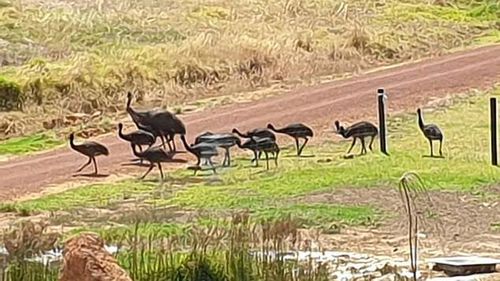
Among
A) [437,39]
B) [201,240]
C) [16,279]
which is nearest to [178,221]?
[201,240]

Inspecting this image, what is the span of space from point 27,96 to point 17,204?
8432 millimetres

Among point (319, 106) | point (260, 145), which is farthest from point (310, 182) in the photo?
point (319, 106)

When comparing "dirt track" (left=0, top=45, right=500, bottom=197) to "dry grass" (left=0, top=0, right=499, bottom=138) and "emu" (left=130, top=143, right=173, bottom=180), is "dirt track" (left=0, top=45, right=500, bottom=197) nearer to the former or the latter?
"emu" (left=130, top=143, right=173, bottom=180)

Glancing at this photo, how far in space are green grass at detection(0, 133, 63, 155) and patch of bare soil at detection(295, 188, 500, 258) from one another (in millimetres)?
6641

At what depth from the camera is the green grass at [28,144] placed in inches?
789

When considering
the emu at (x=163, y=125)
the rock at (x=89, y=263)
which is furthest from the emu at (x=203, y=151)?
the rock at (x=89, y=263)

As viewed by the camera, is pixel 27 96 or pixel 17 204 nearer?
pixel 17 204

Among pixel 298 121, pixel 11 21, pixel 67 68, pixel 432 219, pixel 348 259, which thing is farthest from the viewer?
pixel 11 21

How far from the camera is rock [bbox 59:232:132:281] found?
5.63 metres

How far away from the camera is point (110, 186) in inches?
648

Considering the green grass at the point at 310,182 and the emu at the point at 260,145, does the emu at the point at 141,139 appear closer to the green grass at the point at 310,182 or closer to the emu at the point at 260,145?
the green grass at the point at 310,182

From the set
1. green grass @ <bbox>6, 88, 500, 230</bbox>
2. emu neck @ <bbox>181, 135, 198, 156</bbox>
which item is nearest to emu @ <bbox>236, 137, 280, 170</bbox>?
green grass @ <bbox>6, 88, 500, 230</bbox>

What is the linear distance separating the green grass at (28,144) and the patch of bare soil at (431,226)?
6641 mm

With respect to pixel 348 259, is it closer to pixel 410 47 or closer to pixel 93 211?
pixel 93 211
